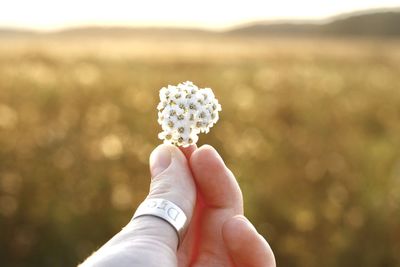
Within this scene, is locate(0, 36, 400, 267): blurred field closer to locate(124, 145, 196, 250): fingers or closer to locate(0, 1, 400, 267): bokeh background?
locate(0, 1, 400, 267): bokeh background

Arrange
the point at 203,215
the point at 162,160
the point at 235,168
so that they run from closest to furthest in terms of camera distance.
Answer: the point at 162,160 < the point at 203,215 < the point at 235,168

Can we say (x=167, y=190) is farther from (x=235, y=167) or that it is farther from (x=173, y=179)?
(x=235, y=167)

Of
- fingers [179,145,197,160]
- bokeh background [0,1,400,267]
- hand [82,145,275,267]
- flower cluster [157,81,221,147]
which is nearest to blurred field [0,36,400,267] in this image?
bokeh background [0,1,400,267]

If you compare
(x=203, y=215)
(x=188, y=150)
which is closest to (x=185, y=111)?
(x=188, y=150)

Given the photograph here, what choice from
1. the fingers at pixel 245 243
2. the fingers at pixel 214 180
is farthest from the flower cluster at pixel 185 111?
the fingers at pixel 245 243

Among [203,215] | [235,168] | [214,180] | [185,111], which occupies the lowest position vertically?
[235,168]

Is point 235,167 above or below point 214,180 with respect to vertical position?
below

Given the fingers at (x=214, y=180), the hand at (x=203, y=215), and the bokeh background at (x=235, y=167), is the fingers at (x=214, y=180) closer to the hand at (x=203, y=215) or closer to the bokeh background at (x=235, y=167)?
the hand at (x=203, y=215)
